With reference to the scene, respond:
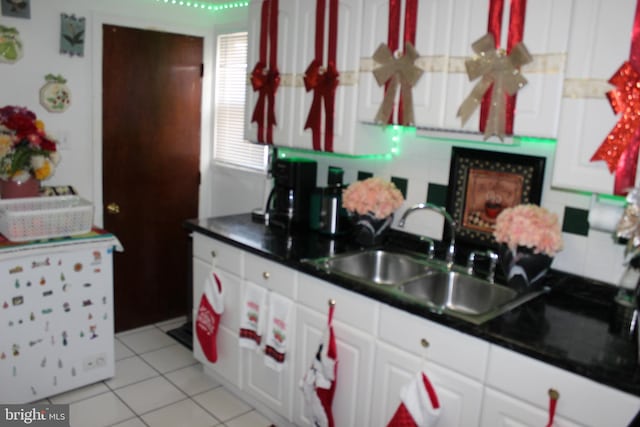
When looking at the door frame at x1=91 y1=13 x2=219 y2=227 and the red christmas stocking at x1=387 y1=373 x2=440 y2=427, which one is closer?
the red christmas stocking at x1=387 y1=373 x2=440 y2=427

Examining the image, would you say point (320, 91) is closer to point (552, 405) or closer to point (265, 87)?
point (265, 87)

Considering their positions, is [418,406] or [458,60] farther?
[458,60]

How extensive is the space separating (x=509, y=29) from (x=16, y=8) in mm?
2666

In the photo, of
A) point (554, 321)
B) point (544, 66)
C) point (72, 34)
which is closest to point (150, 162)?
point (72, 34)

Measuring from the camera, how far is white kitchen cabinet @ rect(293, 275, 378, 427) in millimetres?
2279

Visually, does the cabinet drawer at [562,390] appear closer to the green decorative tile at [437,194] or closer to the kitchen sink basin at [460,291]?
the kitchen sink basin at [460,291]

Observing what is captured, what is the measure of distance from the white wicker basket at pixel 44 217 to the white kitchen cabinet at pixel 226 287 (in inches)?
24.7

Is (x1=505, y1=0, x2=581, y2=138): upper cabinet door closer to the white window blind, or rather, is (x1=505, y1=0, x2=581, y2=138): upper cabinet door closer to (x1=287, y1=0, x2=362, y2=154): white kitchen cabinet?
(x1=287, y1=0, x2=362, y2=154): white kitchen cabinet

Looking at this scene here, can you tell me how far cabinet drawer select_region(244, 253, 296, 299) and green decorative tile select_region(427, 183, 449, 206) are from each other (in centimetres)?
82

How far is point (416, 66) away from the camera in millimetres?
2377

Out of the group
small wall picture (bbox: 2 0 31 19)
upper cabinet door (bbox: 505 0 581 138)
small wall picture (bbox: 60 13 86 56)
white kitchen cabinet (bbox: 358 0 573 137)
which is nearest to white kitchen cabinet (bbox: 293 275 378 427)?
white kitchen cabinet (bbox: 358 0 573 137)

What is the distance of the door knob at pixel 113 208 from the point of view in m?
3.66

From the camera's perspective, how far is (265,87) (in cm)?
310

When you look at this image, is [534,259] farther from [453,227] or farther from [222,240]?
[222,240]
